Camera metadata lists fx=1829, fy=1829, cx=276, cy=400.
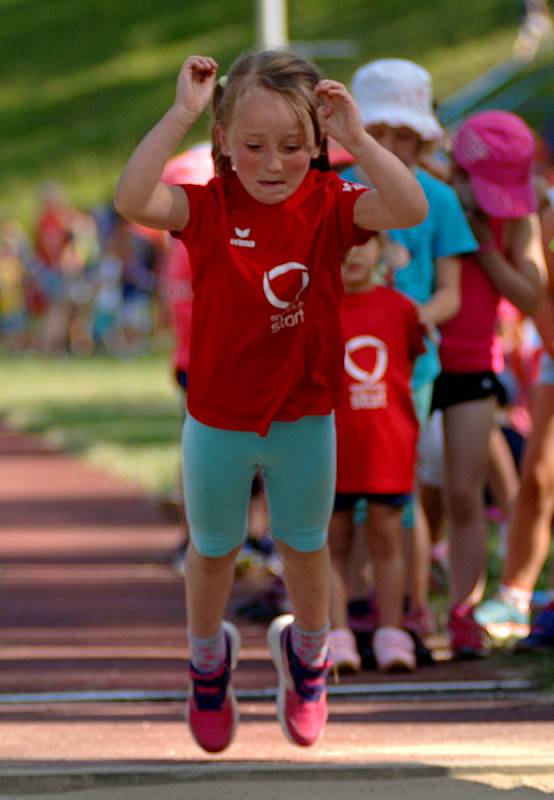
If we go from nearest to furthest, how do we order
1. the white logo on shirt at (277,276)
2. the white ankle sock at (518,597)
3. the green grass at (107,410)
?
the white logo on shirt at (277,276)
the white ankle sock at (518,597)
the green grass at (107,410)

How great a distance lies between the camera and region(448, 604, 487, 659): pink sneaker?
6859 mm

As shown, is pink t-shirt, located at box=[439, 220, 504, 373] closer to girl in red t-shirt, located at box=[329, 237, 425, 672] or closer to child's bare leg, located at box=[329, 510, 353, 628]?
girl in red t-shirt, located at box=[329, 237, 425, 672]

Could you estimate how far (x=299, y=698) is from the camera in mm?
5328

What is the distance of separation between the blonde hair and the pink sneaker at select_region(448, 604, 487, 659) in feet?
8.41

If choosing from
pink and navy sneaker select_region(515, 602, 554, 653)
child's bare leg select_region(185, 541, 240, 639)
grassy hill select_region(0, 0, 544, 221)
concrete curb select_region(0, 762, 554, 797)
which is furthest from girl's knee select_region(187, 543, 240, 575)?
grassy hill select_region(0, 0, 544, 221)

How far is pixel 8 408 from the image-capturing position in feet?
59.4

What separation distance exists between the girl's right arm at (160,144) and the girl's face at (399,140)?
6.94 ft

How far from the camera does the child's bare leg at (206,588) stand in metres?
5.21

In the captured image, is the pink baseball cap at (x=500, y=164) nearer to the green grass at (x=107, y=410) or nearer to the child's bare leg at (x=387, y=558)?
the child's bare leg at (x=387, y=558)

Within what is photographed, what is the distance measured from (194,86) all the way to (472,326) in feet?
8.47

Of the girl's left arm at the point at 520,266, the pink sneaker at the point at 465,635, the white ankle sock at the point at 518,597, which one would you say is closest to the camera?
the pink sneaker at the point at 465,635

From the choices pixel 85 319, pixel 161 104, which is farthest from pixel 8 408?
pixel 161 104

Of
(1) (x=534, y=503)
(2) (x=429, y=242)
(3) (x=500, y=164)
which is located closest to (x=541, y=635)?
(1) (x=534, y=503)

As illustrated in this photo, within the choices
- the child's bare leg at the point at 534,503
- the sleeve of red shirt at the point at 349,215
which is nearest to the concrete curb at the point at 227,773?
the sleeve of red shirt at the point at 349,215
